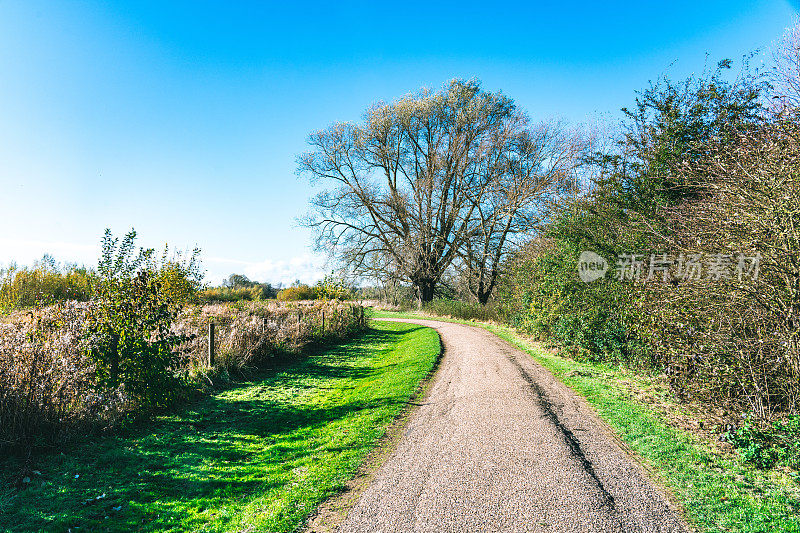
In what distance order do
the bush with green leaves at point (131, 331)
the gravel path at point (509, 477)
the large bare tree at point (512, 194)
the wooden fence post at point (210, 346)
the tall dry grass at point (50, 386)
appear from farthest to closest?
1. the large bare tree at point (512, 194)
2. the wooden fence post at point (210, 346)
3. the bush with green leaves at point (131, 331)
4. the tall dry grass at point (50, 386)
5. the gravel path at point (509, 477)

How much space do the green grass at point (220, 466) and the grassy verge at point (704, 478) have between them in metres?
3.51

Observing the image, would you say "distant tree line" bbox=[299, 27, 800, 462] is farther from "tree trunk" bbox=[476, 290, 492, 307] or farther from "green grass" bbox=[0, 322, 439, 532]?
"green grass" bbox=[0, 322, 439, 532]

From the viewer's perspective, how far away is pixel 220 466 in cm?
543

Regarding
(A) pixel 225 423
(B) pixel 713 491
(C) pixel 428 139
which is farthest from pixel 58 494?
(C) pixel 428 139

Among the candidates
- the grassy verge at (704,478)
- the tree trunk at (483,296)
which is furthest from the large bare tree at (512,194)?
the grassy verge at (704,478)

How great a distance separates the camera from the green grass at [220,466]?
13.5 ft

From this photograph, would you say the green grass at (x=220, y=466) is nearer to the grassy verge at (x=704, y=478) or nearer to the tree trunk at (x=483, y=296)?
the grassy verge at (x=704, y=478)

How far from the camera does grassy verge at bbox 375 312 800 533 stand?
3688mm

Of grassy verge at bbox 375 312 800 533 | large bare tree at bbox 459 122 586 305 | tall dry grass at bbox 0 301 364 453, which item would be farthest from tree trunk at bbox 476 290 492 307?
tall dry grass at bbox 0 301 364 453

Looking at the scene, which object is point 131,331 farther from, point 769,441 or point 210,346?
point 769,441

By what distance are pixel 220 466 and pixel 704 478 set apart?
5.93 m

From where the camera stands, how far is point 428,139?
28297 millimetres

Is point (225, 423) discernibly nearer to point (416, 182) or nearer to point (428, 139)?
point (416, 182)

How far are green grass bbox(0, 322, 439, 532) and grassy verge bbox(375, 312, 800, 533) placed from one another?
3.51 m
